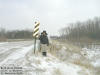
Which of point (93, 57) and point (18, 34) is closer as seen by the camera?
point (93, 57)

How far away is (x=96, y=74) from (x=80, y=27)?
115316mm

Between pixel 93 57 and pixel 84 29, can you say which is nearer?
pixel 93 57

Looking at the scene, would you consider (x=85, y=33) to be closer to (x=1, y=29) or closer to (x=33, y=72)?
(x=1, y=29)

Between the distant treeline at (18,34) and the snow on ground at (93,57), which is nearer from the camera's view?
the snow on ground at (93,57)

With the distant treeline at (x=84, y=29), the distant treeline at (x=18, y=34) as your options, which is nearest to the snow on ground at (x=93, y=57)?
the distant treeline at (x=84, y=29)

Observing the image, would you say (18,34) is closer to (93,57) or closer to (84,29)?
(84,29)

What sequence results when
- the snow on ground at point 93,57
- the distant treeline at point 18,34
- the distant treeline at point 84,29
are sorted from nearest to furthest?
the snow on ground at point 93,57 → the distant treeline at point 84,29 → the distant treeline at point 18,34

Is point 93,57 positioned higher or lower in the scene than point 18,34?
lower

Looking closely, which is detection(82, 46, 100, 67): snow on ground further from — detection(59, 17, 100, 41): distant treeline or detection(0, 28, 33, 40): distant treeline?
detection(0, 28, 33, 40): distant treeline

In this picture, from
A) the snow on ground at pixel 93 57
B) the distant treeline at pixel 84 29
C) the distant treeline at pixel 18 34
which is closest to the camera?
the snow on ground at pixel 93 57

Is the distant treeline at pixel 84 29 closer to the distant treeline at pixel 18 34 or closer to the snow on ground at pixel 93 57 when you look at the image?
Result: the distant treeline at pixel 18 34

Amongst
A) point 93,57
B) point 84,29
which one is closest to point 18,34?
point 84,29

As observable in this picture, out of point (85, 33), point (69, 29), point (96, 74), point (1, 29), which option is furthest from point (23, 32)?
point (96, 74)

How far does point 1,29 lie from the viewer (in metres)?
116
